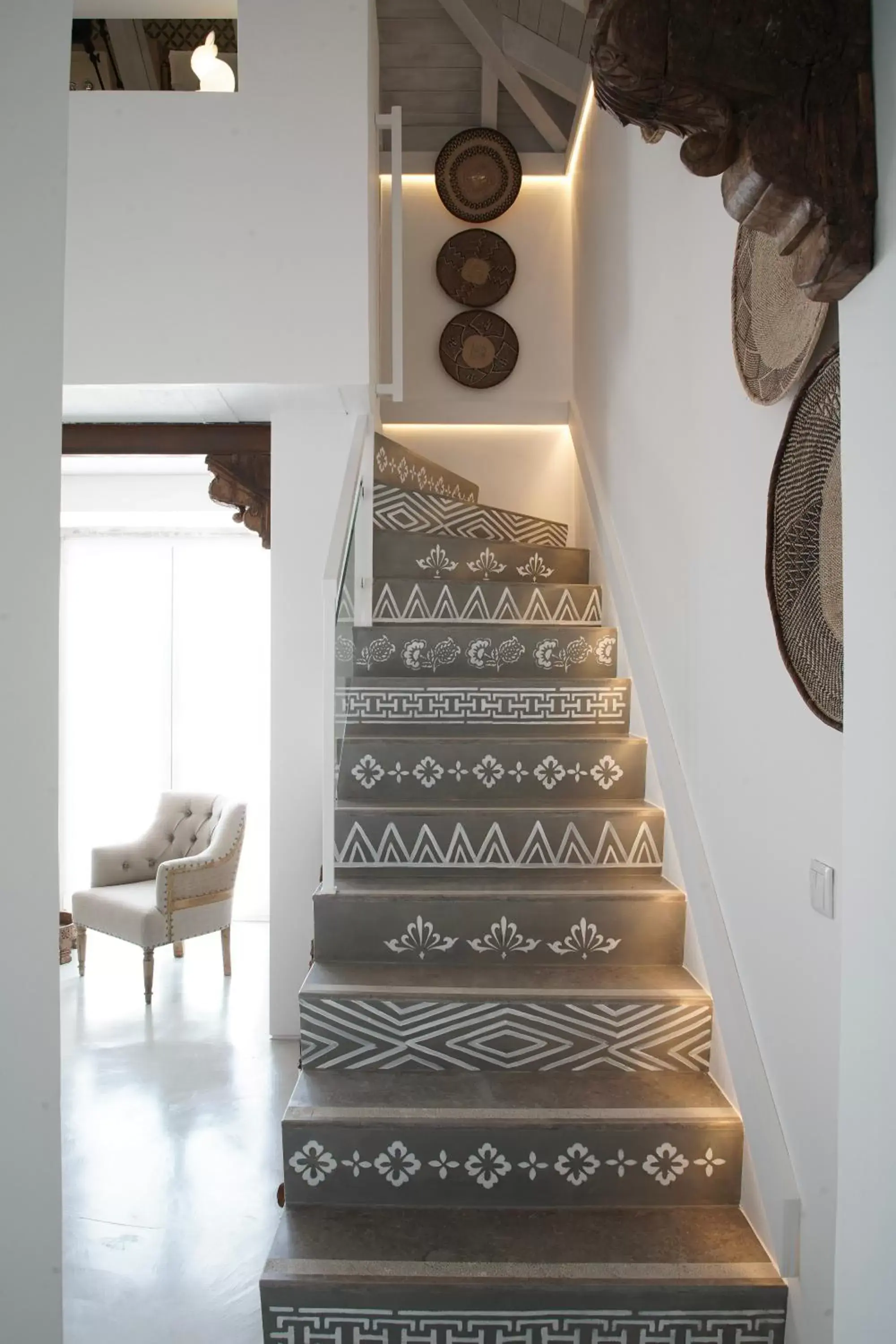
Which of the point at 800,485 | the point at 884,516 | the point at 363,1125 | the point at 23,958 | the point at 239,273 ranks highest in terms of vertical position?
the point at 239,273

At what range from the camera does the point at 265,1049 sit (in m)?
4.15

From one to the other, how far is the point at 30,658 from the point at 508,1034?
1.83 m

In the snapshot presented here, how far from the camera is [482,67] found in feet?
16.9

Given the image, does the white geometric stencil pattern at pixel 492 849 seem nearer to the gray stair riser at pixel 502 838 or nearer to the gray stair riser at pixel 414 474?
the gray stair riser at pixel 502 838

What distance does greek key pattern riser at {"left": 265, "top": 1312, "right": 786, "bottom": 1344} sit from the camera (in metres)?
1.88

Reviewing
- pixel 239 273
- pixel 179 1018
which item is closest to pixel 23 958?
pixel 239 273

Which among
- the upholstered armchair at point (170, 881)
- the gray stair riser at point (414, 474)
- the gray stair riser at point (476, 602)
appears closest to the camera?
the gray stair riser at point (476, 602)

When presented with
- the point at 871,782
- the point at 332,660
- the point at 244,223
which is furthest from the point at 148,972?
the point at 871,782

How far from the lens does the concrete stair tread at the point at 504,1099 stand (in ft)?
7.09

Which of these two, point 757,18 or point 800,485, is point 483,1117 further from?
point 757,18

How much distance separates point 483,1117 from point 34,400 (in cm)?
183

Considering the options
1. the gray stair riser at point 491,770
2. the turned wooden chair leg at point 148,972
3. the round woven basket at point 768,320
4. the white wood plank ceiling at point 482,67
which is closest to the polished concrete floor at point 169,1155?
the turned wooden chair leg at point 148,972

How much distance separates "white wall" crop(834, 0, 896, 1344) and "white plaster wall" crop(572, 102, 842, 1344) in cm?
64

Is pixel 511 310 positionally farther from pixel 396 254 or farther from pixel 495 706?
pixel 495 706
